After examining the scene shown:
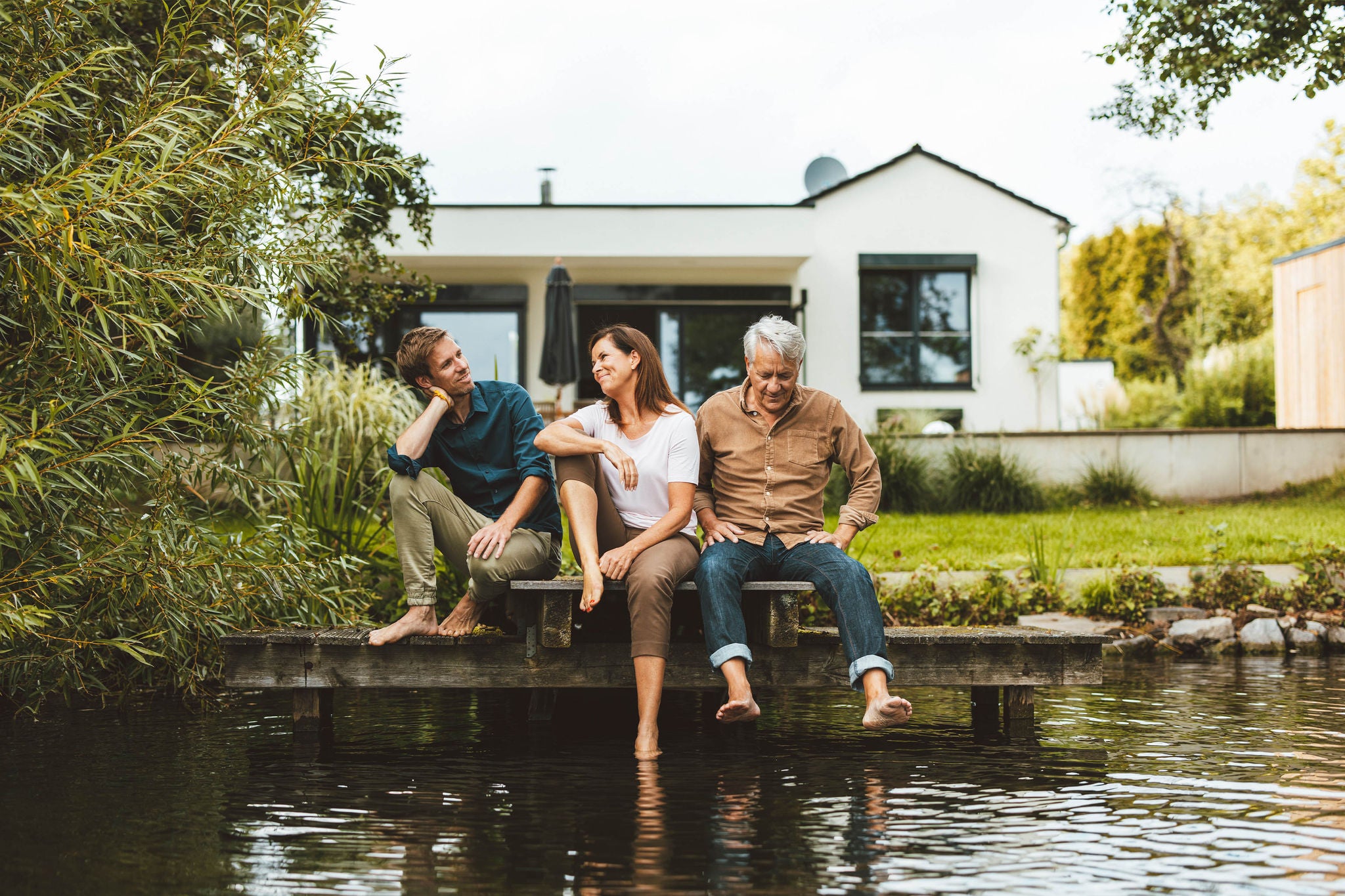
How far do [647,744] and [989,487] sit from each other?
26.5ft

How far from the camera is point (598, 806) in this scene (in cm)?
326

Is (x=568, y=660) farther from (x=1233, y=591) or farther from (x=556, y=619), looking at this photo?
(x=1233, y=591)

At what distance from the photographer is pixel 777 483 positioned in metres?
4.25

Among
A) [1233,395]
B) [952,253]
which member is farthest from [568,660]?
[1233,395]

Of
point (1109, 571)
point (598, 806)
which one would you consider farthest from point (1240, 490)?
point (598, 806)

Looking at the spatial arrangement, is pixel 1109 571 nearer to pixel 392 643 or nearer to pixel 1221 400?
pixel 392 643

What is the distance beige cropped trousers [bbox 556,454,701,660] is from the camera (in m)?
3.81

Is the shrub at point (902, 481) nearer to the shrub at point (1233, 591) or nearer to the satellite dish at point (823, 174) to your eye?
the shrub at point (1233, 591)

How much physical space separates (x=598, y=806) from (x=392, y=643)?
115cm

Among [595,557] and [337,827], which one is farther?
[595,557]

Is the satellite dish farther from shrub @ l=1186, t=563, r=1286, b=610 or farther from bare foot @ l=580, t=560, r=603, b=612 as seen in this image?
bare foot @ l=580, t=560, r=603, b=612

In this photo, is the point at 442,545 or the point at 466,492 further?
the point at 466,492

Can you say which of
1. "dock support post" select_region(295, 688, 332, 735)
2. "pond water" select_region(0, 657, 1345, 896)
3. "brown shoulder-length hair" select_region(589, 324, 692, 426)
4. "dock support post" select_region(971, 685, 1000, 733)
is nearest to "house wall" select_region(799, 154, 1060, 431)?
"pond water" select_region(0, 657, 1345, 896)

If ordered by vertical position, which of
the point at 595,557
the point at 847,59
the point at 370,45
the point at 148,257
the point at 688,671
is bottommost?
the point at 688,671
